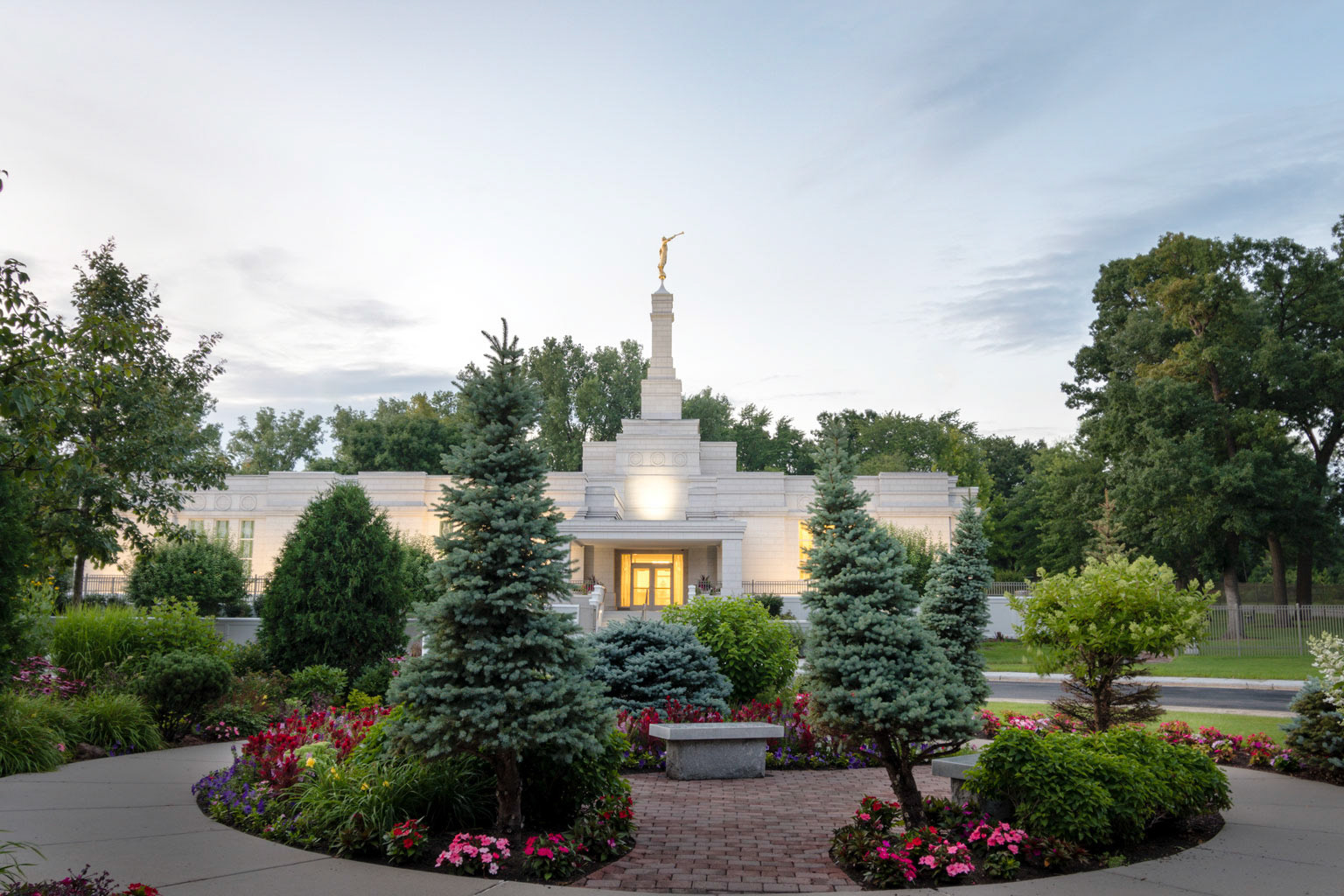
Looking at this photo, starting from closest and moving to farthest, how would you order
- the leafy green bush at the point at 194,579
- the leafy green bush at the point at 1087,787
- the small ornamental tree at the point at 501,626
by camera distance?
the small ornamental tree at the point at 501,626
the leafy green bush at the point at 1087,787
the leafy green bush at the point at 194,579

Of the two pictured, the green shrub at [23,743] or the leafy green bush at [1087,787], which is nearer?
the leafy green bush at [1087,787]

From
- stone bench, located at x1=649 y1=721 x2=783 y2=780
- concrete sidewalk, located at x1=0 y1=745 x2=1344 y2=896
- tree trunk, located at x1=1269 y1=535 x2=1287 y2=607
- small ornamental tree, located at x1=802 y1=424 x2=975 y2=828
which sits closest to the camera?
concrete sidewalk, located at x1=0 y1=745 x2=1344 y2=896

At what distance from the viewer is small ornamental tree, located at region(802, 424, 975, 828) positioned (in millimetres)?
7422

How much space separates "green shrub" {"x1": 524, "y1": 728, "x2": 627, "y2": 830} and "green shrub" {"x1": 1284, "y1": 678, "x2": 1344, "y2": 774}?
28.9 feet

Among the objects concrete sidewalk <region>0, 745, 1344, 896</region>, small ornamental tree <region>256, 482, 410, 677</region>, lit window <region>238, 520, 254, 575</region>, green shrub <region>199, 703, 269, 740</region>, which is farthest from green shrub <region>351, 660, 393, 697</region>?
lit window <region>238, 520, 254, 575</region>

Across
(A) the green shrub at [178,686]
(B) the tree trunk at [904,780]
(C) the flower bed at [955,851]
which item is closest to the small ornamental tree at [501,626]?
(C) the flower bed at [955,851]

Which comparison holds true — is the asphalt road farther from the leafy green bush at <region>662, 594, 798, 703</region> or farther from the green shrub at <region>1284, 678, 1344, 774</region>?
the green shrub at <region>1284, 678, 1344, 774</region>

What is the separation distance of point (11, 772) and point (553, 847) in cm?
701

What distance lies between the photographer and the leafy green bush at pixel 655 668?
1284 centimetres

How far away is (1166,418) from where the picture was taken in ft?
118

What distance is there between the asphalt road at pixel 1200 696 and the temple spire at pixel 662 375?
83.4 ft

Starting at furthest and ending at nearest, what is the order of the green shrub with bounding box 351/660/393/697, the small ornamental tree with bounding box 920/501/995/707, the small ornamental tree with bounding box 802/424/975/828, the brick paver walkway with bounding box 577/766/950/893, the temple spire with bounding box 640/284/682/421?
the temple spire with bounding box 640/284/682/421 → the green shrub with bounding box 351/660/393/697 → the small ornamental tree with bounding box 920/501/995/707 → the small ornamental tree with bounding box 802/424/975/828 → the brick paver walkway with bounding box 577/766/950/893

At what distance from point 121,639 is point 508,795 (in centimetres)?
1002

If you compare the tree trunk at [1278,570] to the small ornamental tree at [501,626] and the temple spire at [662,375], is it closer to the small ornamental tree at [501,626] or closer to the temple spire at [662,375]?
the temple spire at [662,375]
